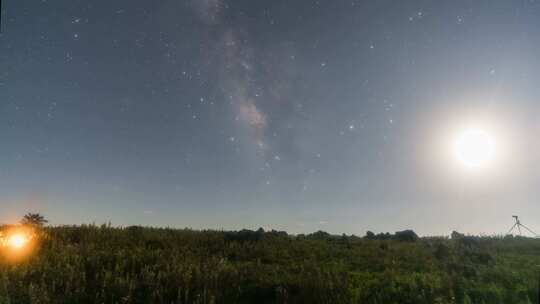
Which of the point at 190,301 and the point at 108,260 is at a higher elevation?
the point at 108,260

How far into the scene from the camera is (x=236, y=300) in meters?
6.96

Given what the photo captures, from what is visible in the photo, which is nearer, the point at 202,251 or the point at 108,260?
the point at 108,260

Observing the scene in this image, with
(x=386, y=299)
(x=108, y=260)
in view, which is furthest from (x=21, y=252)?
(x=386, y=299)

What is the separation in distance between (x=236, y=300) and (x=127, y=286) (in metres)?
2.13

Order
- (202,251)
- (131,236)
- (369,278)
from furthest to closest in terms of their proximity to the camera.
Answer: (131,236)
(202,251)
(369,278)

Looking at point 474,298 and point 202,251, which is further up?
point 202,251

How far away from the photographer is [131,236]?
13.9 metres

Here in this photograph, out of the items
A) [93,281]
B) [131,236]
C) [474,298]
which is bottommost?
[474,298]

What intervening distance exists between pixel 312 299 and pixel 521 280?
6626mm

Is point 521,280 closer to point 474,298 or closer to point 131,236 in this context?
point 474,298

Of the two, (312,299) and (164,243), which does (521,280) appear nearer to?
(312,299)

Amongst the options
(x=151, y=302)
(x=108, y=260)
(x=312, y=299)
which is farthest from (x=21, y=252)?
(x=312, y=299)

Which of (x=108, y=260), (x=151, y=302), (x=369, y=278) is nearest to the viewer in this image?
(x=151, y=302)

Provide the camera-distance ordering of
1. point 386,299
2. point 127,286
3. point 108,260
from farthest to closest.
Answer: point 108,260
point 386,299
point 127,286
